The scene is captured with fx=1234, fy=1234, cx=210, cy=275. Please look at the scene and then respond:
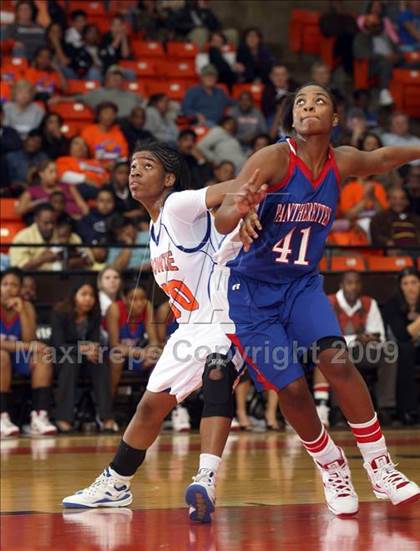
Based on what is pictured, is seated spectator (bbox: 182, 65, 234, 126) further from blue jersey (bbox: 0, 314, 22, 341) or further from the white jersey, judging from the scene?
the white jersey

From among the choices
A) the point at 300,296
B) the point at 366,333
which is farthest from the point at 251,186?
the point at 366,333

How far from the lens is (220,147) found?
46.2 feet

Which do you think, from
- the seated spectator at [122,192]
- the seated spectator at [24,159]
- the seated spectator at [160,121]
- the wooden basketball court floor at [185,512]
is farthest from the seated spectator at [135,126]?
the wooden basketball court floor at [185,512]

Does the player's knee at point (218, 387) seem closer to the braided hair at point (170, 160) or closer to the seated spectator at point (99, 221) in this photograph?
the braided hair at point (170, 160)

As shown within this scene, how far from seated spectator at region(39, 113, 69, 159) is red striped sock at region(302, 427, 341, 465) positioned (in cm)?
844

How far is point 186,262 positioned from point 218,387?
60cm

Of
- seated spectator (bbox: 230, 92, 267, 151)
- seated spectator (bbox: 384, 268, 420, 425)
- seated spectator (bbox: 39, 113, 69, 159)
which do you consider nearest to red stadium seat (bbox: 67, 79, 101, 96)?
seated spectator (bbox: 39, 113, 69, 159)

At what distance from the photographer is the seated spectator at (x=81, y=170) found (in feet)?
41.7

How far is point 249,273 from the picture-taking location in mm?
5109

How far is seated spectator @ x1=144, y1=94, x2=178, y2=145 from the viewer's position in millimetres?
14336

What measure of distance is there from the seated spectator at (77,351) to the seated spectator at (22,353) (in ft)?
0.42

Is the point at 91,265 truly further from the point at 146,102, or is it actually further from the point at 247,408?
the point at 146,102

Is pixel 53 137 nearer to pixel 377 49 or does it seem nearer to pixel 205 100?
pixel 205 100

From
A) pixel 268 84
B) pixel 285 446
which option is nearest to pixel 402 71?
pixel 268 84
